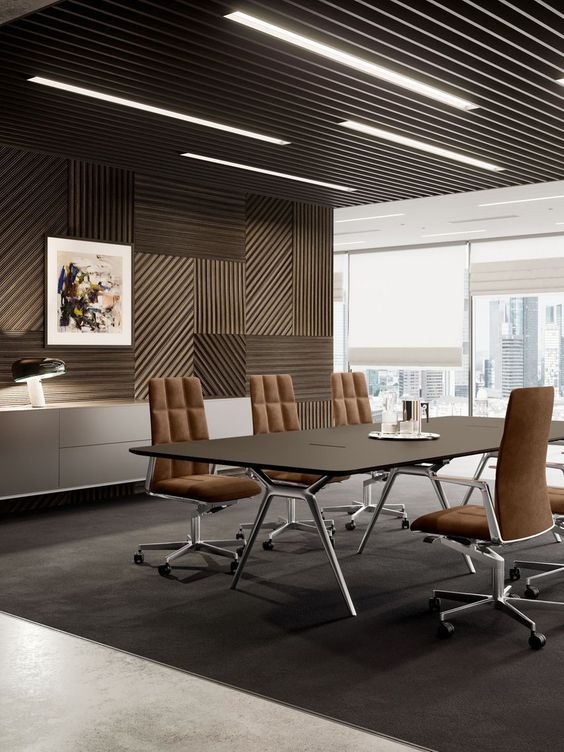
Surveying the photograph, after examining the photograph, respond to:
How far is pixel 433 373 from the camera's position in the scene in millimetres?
12914

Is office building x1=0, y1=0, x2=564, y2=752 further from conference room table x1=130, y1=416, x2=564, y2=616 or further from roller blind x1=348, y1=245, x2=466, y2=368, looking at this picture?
roller blind x1=348, y1=245, x2=466, y2=368

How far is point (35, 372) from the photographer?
659 centimetres

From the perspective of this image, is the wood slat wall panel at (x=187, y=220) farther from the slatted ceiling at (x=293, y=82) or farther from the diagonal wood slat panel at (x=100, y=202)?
the slatted ceiling at (x=293, y=82)

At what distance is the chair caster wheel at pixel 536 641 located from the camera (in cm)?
360

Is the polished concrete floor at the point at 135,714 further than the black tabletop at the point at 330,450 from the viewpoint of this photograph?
No

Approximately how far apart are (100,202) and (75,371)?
1.44 meters

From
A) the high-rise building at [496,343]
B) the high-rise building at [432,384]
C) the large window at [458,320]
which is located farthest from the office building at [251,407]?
the high-rise building at [432,384]

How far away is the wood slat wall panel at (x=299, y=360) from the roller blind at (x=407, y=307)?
11.6 ft

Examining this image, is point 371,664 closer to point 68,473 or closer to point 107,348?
point 68,473

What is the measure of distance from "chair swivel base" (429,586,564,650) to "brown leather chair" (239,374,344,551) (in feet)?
5.28

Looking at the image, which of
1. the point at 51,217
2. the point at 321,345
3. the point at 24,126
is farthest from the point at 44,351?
the point at 321,345

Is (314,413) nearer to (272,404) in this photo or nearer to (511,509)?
(272,404)

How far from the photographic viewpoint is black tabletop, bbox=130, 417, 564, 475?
3.90 meters

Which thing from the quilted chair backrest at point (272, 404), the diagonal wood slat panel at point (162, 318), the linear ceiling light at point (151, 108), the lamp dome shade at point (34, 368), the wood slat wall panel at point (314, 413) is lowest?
the wood slat wall panel at point (314, 413)
